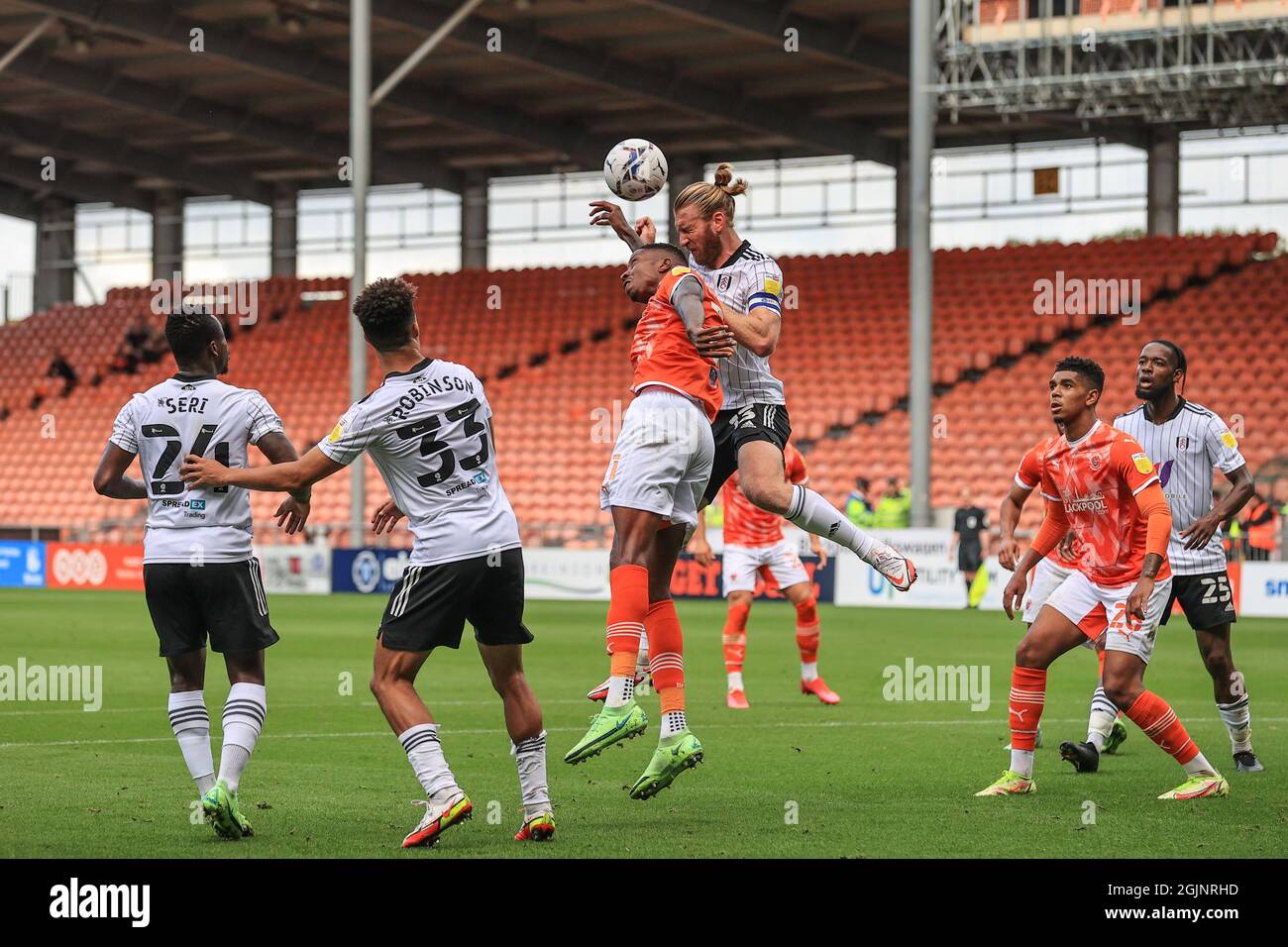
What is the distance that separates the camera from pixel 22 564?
32.2m

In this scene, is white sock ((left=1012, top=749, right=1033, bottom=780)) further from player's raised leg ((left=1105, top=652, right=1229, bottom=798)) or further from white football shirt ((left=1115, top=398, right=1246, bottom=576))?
white football shirt ((left=1115, top=398, right=1246, bottom=576))

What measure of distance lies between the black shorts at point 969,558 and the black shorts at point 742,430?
671 inches

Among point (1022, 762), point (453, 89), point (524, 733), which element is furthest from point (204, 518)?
point (453, 89)

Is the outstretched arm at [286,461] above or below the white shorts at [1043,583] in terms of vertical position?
above

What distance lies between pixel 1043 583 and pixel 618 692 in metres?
3.70

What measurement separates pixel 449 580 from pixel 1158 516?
3448mm

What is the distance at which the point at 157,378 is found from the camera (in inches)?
1587

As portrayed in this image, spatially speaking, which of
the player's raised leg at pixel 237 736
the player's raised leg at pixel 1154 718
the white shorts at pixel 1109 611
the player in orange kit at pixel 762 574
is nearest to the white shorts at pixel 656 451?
the player's raised leg at pixel 237 736

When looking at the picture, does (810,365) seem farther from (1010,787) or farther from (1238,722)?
(1010,787)

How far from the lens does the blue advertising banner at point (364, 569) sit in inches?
1134

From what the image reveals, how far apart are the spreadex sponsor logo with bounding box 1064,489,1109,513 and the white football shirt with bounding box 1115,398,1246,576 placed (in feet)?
4.04

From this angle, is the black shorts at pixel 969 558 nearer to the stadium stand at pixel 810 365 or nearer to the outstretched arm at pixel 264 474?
the stadium stand at pixel 810 365
